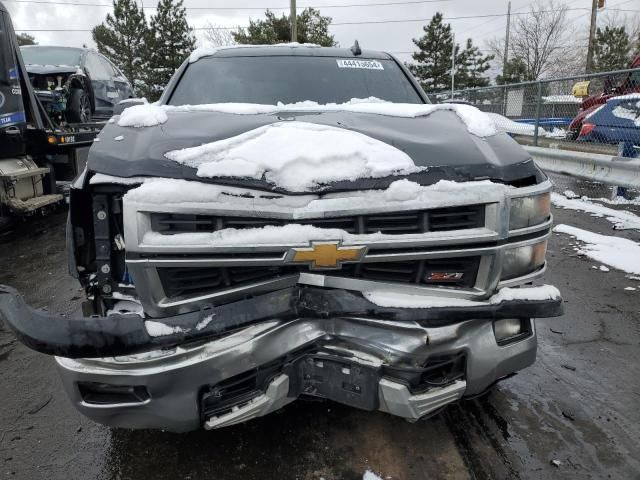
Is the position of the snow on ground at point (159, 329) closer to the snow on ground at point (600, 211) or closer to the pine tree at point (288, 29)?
the snow on ground at point (600, 211)

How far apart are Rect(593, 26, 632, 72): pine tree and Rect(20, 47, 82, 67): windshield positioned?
3673 cm

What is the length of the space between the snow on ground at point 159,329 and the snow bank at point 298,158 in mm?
577

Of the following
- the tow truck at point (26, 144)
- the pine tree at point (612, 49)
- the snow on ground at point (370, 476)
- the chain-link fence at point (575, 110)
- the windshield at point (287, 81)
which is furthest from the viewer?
the pine tree at point (612, 49)

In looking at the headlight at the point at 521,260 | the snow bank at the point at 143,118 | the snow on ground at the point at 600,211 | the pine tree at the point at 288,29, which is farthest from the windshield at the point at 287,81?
the pine tree at the point at 288,29

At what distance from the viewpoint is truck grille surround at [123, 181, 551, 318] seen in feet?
5.88

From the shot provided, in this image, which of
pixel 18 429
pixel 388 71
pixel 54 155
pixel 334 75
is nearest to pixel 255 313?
pixel 18 429

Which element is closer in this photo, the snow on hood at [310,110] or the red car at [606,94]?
the snow on hood at [310,110]

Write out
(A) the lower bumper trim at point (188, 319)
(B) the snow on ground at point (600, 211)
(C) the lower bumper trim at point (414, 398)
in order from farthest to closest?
(B) the snow on ground at point (600, 211) → (C) the lower bumper trim at point (414, 398) → (A) the lower bumper trim at point (188, 319)

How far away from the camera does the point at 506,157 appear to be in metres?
2.14

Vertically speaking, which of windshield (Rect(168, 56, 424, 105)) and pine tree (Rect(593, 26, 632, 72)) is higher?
pine tree (Rect(593, 26, 632, 72))

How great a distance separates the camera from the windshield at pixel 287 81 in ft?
10.8

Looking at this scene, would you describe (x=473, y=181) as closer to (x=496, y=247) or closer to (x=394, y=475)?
(x=496, y=247)

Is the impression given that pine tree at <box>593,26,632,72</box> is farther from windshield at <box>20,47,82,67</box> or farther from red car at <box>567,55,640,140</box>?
windshield at <box>20,47,82,67</box>

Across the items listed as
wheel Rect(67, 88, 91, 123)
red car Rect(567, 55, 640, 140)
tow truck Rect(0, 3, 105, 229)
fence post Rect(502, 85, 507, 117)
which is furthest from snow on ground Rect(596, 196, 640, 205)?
wheel Rect(67, 88, 91, 123)
